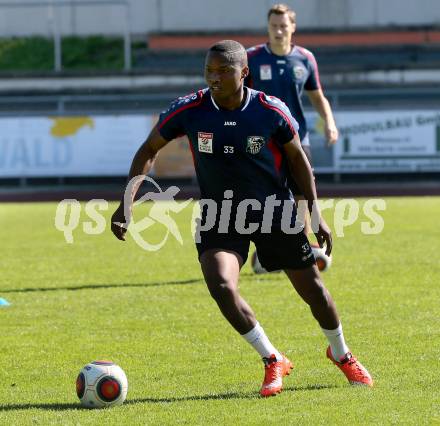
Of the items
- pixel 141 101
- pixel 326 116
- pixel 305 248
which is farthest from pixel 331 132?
pixel 141 101

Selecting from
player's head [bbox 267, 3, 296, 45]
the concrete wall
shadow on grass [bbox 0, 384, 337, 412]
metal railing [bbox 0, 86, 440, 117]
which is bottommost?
metal railing [bbox 0, 86, 440, 117]

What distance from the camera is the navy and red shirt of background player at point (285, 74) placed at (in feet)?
35.1

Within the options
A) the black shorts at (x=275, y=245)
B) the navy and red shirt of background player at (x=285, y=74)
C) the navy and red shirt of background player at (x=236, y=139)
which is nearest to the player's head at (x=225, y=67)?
the navy and red shirt of background player at (x=236, y=139)

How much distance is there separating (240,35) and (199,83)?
3723 mm

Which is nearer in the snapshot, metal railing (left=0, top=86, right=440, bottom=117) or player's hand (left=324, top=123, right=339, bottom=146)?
player's hand (left=324, top=123, right=339, bottom=146)

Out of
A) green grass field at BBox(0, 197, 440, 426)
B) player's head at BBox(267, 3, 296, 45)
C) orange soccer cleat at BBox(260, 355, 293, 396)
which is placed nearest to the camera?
green grass field at BBox(0, 197, 440, 426)

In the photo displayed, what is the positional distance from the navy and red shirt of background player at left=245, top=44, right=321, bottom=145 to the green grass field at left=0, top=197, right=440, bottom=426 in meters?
1.72

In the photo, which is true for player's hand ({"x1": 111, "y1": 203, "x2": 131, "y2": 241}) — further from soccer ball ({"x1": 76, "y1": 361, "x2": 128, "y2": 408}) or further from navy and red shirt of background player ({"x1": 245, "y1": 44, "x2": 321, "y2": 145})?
navy and red shirt of background player ({"x1": 245, "y1": 44, "x2": 321, "y2": 145})

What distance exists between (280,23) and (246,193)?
4.46 m

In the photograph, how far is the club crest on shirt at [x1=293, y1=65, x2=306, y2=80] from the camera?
35.3 feet

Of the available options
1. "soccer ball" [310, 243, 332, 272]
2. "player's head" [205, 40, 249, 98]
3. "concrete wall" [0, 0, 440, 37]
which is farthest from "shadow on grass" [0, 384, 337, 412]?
"concrete wall" [0, 0, 440, 37]

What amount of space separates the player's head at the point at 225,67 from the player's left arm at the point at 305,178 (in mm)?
500

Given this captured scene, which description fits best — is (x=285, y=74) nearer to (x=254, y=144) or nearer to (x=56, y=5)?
(x=254, y=144)

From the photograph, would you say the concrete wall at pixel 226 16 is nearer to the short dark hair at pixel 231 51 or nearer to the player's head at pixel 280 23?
the player's head at pixel 280 23
